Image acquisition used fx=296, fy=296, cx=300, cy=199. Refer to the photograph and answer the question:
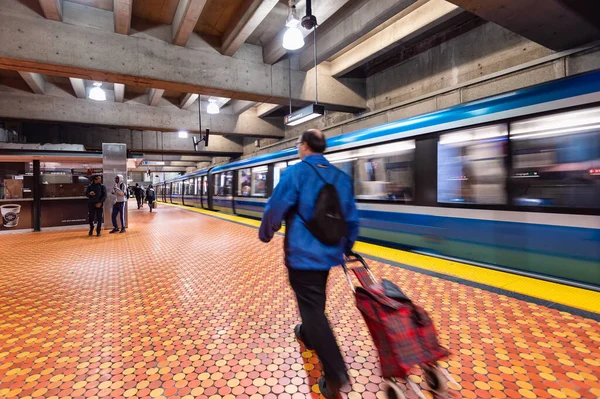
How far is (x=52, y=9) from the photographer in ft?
17.0

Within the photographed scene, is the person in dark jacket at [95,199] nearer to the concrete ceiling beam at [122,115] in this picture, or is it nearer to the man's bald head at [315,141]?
the concrete ceiling beam at [122,115]

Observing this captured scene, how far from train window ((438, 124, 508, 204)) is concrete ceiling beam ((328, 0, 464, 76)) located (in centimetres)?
269

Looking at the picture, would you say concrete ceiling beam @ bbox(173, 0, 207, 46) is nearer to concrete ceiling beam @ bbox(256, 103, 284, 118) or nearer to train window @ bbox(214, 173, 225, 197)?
concrete ceiling beam @ bbox(256, 103, 284, 118)

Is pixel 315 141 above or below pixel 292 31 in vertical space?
below

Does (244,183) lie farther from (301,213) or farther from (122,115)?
(301,213)

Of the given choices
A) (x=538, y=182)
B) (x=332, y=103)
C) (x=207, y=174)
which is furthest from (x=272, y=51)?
(x=207, y=174)

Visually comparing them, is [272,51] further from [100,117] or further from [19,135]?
[19,135]

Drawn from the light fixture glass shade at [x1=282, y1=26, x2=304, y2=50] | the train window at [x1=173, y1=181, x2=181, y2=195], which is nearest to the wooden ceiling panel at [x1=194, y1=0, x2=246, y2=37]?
the light fixture glass shade at [x1=282, y1=26, x2=304, y2=50]

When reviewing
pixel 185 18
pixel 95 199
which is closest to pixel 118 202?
pixel 95 199

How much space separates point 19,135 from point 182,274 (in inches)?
546

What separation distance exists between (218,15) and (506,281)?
6.89m

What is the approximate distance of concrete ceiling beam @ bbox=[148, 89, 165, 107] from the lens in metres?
9.62

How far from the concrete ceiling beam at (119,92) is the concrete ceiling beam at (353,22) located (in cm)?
588

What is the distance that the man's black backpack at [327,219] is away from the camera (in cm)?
157
